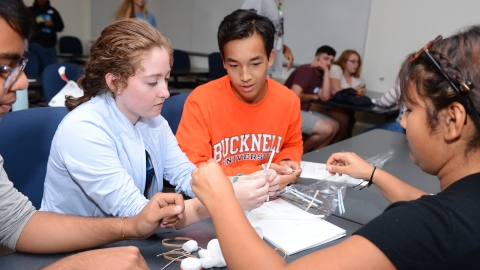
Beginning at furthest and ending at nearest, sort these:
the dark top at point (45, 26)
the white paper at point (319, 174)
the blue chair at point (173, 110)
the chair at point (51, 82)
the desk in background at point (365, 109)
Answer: the dark top at point (45, 26)
the desk in background at point (365, 109)
the chair at point (51, 82)
the blue chair at point (173, 110)
the white paper at point (319, 174)

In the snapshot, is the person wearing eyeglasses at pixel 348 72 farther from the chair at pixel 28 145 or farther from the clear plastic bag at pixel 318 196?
the chair at pixel 28 145

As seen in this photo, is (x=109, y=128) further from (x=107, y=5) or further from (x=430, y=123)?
(x=107, y=5)

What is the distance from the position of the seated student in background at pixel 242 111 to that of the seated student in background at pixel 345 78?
9.33ft

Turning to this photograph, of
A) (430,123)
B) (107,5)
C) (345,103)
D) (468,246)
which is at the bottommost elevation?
(345,103)

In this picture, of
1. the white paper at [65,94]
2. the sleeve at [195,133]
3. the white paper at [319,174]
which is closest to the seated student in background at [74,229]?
the sleeve at [195,133]

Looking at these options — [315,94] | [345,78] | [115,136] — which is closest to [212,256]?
[115,136]

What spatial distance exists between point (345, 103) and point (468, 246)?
371cm

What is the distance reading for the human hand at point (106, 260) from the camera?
0.90 metres

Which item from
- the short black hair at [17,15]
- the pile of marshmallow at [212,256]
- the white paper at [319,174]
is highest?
the short black hair at [17,15]

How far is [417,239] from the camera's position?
2.39 ft

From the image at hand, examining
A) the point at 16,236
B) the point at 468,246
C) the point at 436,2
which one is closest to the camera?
the point at 468,246

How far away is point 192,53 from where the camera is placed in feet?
23.4

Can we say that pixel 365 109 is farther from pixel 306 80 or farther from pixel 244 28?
pixel 244 28

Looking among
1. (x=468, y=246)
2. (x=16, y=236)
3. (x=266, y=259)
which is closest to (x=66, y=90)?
(x=16, y=236)
